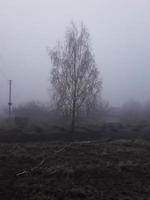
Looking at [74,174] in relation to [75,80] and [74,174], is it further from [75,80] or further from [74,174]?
[75,80]

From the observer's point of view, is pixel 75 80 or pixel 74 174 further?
pixel 75 80

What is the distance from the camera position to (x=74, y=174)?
1175 centimetres

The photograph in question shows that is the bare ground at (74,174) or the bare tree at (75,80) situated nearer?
the bare ground at (74,174)

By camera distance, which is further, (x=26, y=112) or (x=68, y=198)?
(x=26, y=112)

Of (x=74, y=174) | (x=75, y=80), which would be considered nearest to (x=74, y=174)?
(x=74, y=174)

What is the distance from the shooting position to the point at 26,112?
50688 millimetres

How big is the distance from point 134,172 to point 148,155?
4688mm

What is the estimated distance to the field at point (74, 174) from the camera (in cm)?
930

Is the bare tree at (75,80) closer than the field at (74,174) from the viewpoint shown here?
No

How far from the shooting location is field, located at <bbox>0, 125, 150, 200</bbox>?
930cm

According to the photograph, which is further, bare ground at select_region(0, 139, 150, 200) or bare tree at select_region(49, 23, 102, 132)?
bare tree at select_region(49, 23, 102, 132)

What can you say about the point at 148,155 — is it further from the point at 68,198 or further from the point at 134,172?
the point at 68,198

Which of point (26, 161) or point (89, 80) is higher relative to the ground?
point (89, 80)

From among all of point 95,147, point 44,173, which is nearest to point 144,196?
point 44,173
